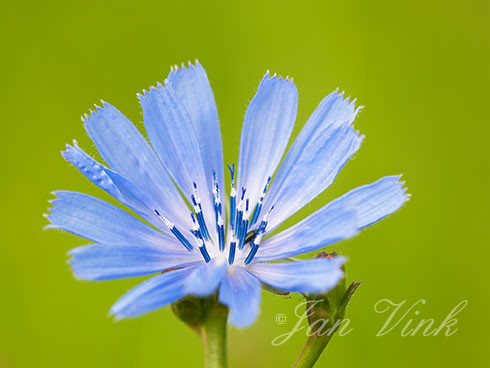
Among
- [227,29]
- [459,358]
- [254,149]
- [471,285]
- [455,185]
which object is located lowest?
[459,358]

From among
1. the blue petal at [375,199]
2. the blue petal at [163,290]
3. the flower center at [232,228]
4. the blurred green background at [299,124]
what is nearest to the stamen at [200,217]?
the flower center at [232,228]

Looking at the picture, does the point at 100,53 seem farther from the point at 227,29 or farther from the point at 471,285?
the point at 471,285

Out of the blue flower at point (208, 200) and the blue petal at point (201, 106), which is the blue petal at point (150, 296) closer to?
the blue flower at point (208, 200)

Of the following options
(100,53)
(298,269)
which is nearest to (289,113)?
(298,269)

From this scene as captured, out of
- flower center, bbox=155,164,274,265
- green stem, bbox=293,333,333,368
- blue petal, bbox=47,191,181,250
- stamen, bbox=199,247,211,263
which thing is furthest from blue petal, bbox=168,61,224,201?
green stem, bbox=293,333,333,368

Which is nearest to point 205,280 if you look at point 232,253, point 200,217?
point 232,253

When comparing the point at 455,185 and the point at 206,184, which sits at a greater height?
the point at 206,184

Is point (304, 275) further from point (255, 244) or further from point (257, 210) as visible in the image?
point (257, 210)
